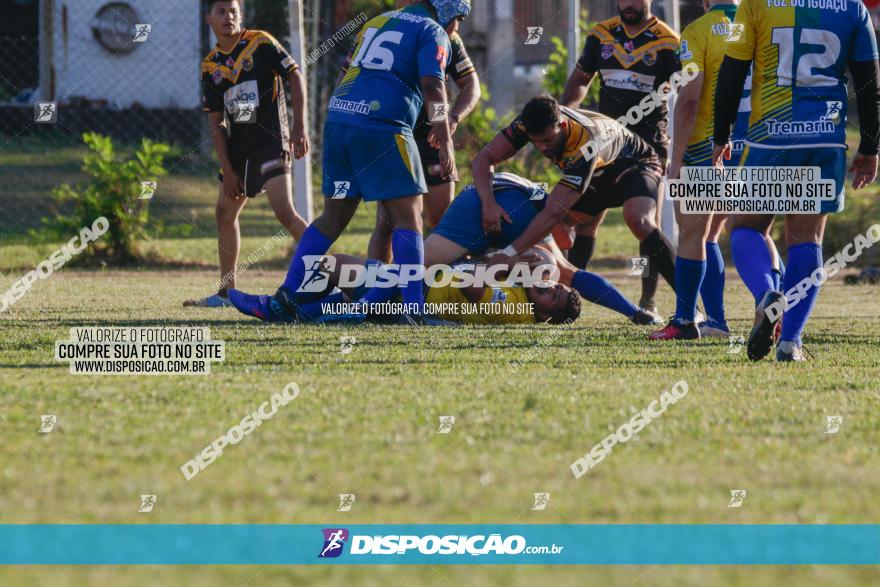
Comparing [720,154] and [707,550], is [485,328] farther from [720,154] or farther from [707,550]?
[707,550]

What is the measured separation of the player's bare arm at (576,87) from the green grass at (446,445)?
9.27 ft

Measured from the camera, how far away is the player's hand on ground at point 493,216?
784 centimetres

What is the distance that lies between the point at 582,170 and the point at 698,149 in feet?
2.39

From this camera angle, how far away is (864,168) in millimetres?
6070

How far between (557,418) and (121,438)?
1.44 m

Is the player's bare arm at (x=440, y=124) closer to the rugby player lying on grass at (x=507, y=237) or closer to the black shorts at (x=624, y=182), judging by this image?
→ the rugby player lying on grass at (x=507, y=237)

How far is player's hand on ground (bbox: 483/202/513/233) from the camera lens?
7840 millimetres

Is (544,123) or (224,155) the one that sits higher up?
(544,123)

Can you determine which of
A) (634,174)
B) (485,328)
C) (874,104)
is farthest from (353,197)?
(874,104)

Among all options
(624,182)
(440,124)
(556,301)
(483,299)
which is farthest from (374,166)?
(624,182)

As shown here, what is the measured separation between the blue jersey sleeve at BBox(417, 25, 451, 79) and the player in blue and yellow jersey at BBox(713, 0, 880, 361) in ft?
6.43

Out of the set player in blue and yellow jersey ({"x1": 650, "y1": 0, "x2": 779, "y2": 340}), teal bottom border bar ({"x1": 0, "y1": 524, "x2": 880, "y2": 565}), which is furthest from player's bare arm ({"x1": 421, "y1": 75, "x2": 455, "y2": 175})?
teal bottom border bar ({"x1": 0, "y1": 524, "x2": 880, "y2": 565})

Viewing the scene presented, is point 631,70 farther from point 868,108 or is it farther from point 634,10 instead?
point 868,108

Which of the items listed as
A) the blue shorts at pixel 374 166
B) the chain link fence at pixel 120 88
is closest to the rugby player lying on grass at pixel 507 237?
the blue shorts at pixel 374 166
